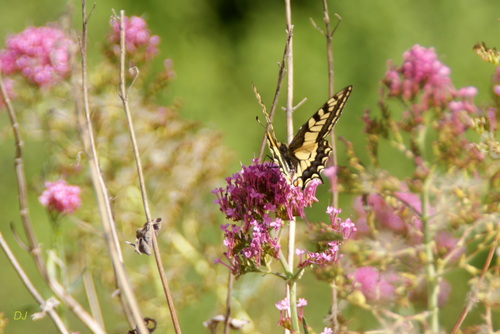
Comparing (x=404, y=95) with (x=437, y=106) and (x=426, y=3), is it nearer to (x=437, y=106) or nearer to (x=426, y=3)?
(x=437, y=106)

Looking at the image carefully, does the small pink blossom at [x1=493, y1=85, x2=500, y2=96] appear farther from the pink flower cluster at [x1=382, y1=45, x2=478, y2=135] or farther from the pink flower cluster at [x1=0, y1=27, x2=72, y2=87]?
the pink flower cluster at [x1=0, y1=27, x2=72, y2=87]

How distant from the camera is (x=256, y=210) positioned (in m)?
0.87

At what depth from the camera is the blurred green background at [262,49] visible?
12.9 feet

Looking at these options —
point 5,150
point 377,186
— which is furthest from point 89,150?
point 5,150

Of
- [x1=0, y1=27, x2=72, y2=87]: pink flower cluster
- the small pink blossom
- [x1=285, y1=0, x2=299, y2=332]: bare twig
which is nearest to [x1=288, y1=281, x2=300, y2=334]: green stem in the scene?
[x1=285, y1=0, x2=299, y2=332]: bare twig

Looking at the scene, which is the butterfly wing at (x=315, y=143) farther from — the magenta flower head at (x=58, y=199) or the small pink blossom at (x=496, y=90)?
the magenta flower head at (x=58, y=199)

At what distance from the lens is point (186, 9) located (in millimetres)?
4414

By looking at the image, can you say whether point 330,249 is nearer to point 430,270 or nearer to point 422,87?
point 430,270

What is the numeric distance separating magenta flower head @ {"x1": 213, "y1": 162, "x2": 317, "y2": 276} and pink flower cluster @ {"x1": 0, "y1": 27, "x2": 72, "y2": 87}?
94cm

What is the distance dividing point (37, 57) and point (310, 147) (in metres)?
0.86

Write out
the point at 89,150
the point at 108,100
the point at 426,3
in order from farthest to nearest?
the point at 426,3, the point at 108,100, the point at 89,150

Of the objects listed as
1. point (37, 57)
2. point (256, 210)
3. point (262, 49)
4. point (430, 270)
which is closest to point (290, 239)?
point (256, 210)

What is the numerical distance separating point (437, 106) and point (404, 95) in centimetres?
7

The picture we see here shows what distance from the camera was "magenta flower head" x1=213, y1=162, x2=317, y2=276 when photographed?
0.84 meters
